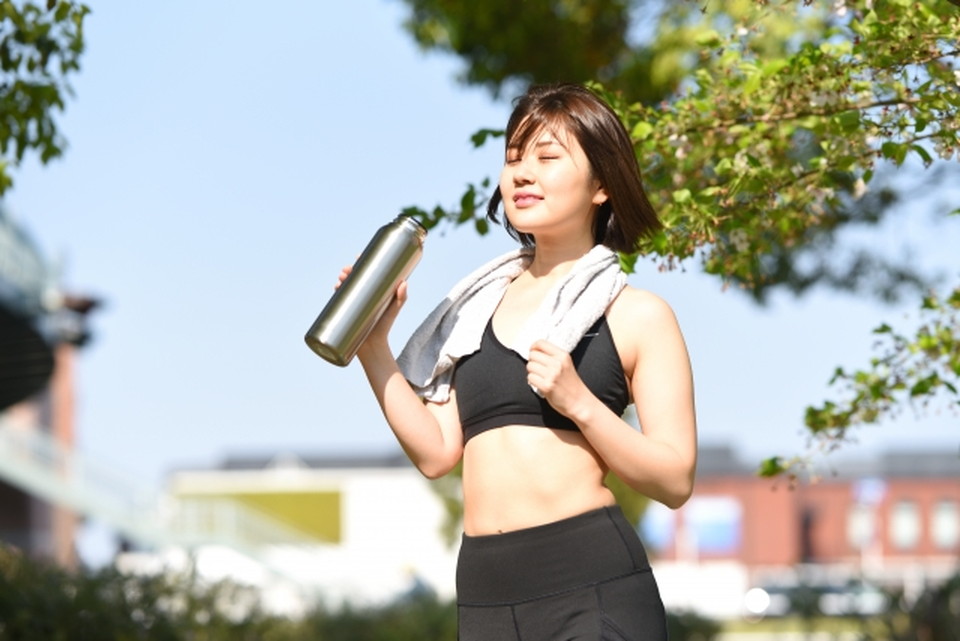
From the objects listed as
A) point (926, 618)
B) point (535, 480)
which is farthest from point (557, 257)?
point (926, 618)

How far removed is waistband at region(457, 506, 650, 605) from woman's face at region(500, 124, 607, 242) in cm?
56

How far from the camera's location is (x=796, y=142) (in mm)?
5016

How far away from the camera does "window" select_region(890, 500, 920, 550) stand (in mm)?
59531

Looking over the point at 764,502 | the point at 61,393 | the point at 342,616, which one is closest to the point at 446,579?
the point at 61,393

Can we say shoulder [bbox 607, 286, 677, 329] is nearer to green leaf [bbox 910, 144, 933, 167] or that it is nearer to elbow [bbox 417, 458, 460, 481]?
elbow [bbox 417, 458, 460, 481]

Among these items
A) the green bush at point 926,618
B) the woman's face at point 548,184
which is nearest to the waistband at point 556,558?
the woman's face at point 548,184

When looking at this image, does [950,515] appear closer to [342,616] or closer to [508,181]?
[342,616]

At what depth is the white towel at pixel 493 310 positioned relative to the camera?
2.99m

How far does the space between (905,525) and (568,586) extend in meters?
59.8

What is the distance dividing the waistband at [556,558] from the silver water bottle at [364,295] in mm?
445

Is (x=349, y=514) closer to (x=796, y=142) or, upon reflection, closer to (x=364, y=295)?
(x=796, y=142)

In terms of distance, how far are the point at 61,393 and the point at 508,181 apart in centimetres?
3134

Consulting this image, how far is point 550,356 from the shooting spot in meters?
2.84

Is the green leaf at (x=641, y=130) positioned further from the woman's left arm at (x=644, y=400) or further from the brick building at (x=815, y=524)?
the brick building at (x=815, y=524)
